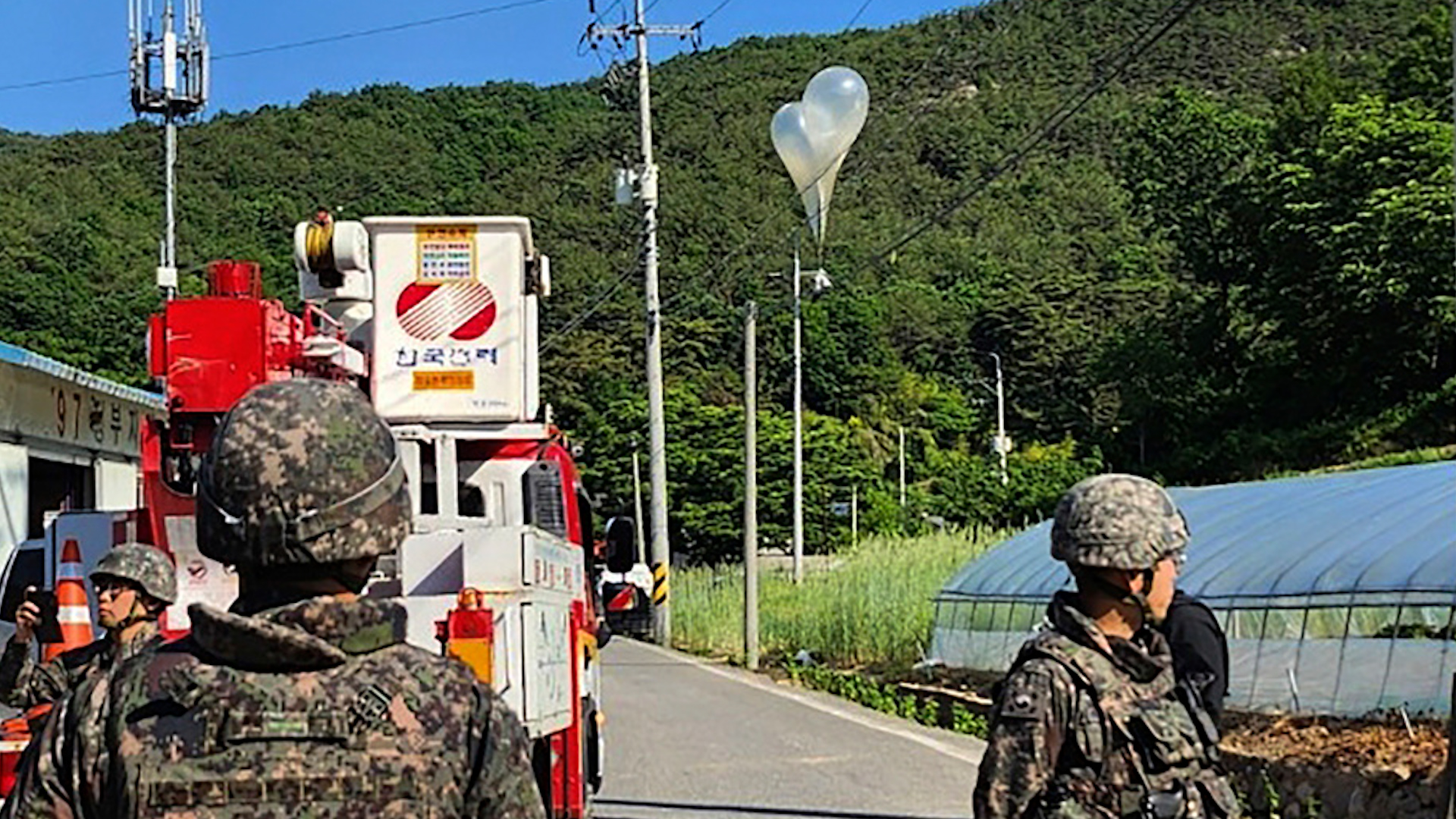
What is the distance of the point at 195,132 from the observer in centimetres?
7156

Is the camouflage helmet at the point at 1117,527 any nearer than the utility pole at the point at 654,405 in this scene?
Yes

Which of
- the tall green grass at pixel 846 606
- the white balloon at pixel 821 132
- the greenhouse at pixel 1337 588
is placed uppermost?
the white balloon at pixel 821 132

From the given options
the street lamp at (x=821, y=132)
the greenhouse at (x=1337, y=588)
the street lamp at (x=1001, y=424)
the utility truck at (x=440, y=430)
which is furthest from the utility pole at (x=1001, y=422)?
the utility truck at (x=440, y=430)

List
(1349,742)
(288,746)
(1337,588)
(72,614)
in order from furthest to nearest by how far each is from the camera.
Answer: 1. (1337,588)
2. (1349,742)
3. (72,614)
4. (288,746)

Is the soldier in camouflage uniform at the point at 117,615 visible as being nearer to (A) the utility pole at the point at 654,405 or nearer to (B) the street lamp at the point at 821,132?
(B) the street lamp at the point at 821,132

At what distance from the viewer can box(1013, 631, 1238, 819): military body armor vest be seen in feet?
13.9

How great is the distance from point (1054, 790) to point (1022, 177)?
104819 mm

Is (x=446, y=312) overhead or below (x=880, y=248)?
below

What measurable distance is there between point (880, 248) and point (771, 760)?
175ft

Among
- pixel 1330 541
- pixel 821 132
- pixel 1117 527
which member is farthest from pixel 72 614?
pixel 1330 541

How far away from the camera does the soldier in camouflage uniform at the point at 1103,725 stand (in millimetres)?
4250

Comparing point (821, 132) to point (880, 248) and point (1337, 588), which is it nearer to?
point (1337, 588)

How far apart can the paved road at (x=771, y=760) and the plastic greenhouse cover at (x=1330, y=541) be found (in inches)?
118

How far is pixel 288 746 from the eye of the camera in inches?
105
